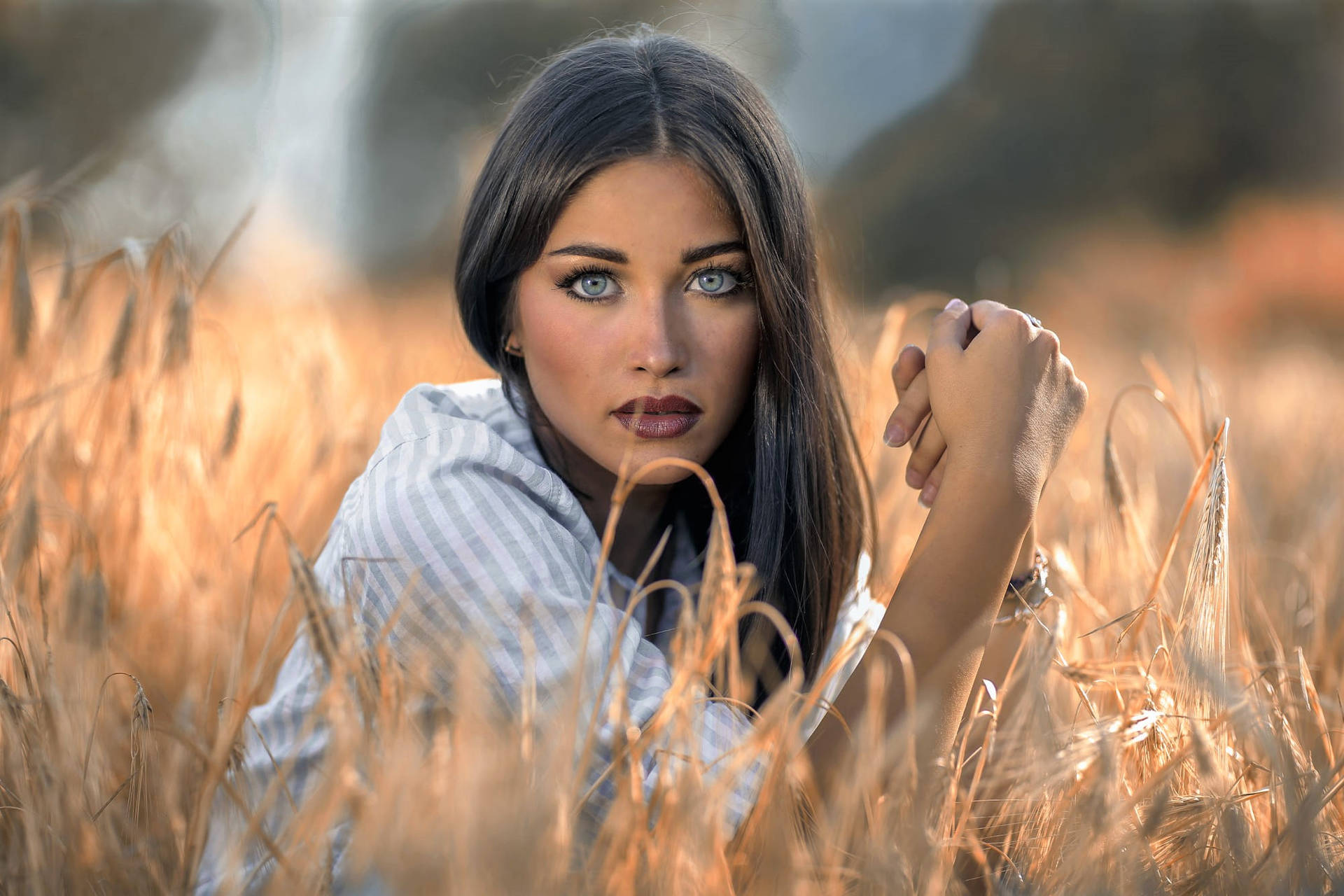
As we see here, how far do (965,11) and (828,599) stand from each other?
32.1ft

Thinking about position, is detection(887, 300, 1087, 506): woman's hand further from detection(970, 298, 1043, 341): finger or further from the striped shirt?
the striped shirt

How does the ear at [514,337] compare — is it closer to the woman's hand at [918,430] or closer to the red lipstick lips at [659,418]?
the red lipstick lips at [659,418]

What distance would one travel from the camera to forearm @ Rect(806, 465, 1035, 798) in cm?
115

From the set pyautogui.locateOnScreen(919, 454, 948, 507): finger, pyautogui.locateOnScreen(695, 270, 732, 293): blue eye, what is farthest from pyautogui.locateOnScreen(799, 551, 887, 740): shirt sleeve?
pyautogui.locateOnScreen(695, 270, 732, 293): blue eye

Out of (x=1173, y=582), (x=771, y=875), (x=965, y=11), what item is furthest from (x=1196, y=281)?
(x=771, y=875)

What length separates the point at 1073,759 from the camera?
3.01 feet

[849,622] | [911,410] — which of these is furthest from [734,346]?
[849,622]

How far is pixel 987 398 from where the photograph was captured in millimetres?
1328

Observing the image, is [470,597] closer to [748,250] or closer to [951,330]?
[748,250]

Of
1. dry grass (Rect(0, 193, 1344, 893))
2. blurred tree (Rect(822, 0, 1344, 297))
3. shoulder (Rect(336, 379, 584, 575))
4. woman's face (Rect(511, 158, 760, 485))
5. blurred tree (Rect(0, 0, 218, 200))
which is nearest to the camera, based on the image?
dry grass (Rect(0, 193, 1344, 893))

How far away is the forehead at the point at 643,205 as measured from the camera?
1.34 m

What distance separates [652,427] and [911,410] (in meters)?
0.37

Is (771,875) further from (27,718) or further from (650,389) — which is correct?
(27,718)

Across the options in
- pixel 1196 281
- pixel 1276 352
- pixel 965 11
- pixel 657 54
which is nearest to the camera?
pixel 657 54
